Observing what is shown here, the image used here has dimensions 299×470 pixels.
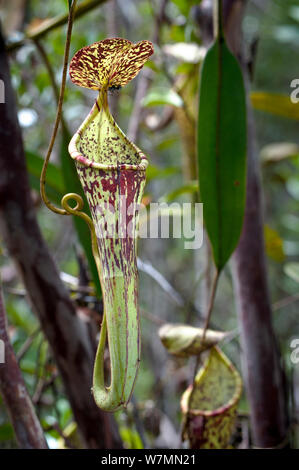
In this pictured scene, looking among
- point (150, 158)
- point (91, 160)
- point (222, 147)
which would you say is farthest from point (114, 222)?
point (150, 158)

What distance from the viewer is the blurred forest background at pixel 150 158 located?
74 cm

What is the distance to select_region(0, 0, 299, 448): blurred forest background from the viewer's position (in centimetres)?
74

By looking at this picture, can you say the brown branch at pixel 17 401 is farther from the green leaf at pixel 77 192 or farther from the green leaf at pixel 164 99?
the green leaf at pixel 164 99

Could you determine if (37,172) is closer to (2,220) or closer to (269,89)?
(2,220)

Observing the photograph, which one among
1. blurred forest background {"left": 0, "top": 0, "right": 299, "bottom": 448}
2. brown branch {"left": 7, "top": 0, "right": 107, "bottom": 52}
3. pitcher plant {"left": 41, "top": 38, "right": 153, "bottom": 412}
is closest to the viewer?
pitcher plant {"left": 41, "top": 38, "right": 153, "bottom": 412}

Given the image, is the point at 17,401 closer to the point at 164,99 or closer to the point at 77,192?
the point at 77,192

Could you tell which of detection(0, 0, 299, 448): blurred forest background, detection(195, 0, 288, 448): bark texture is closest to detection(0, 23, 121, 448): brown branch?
detection(0, 0, 299, 448): blurred forest background

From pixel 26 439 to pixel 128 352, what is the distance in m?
0.17

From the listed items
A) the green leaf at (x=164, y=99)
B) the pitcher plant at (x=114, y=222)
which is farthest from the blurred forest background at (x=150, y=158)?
the pitcher plant at (x=114, y=222)

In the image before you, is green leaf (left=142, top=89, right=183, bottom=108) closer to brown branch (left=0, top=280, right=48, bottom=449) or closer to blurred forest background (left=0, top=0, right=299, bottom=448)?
blurred forest background (left=0, top=0, right=299, bottom=448)

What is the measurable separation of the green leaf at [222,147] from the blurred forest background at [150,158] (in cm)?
12

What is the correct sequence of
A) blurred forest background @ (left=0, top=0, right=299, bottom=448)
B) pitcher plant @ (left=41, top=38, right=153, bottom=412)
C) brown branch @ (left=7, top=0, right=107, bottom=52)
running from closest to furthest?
pitcher plant @ (left=41, top=38, right=153, bottom=412)
brown branch @ (left=7, top=0, right=107, bottom=52)
blurred forest background @ (left=0, top=0, right=299, bottom=448)

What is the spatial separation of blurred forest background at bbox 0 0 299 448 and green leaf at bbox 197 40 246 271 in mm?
123

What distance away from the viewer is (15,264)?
57cm
